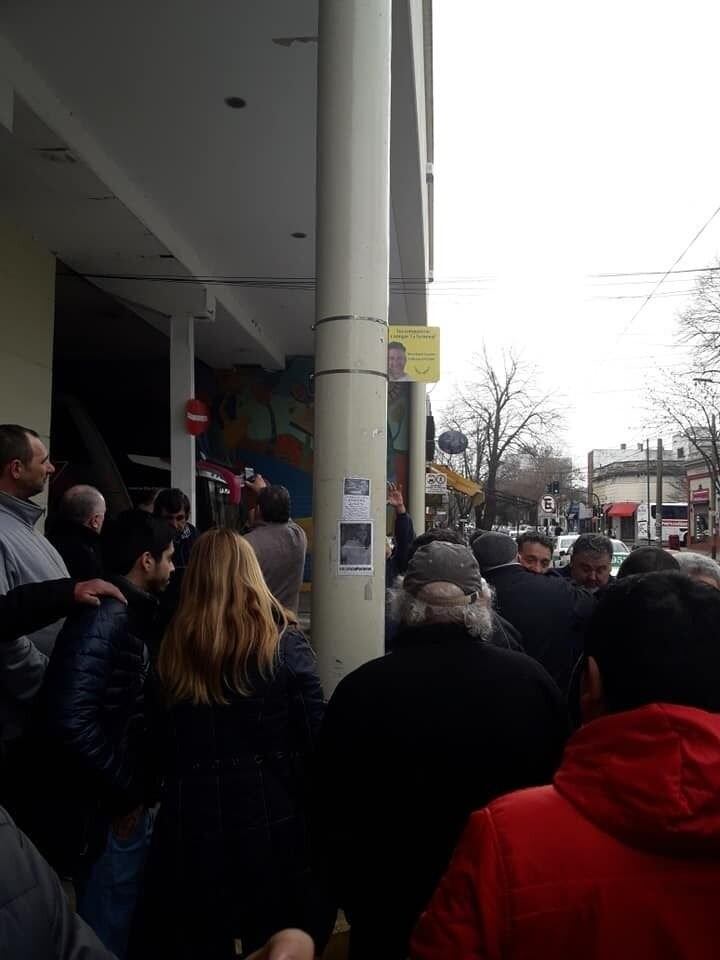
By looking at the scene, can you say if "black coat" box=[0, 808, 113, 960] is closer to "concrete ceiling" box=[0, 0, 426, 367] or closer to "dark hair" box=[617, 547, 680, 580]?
"dark hair" box=[617, 547, 680, 580]

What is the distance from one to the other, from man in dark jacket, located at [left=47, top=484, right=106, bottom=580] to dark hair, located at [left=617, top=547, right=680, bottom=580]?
116 inches

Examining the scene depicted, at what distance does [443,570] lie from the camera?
2.41 metres

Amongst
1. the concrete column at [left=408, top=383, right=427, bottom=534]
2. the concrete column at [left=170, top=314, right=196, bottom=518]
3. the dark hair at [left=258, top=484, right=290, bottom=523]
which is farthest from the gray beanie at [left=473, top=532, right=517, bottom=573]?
the concrete column at [left=408, top=383, right=427, bottom=534]

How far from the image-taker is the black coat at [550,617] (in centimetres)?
397

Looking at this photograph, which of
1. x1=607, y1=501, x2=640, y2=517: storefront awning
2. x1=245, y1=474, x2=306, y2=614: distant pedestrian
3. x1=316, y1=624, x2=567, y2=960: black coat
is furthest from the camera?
x1=607, y1=501, x2=640, y2=517: storefront awning

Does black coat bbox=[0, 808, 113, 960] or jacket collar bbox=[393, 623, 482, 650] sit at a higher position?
jacket collar bbox=[393, 623, 482, 650]

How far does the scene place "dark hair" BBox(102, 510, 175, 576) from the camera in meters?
3.00

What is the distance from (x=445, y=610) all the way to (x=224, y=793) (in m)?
0.92

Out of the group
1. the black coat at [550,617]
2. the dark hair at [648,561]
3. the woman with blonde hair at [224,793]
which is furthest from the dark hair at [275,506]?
the woman with blonde hair at [224,793]

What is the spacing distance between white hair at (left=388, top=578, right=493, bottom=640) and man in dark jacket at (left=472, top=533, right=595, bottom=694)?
1.76 m

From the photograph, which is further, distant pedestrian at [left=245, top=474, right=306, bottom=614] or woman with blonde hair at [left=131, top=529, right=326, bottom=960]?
distant pedestrian at [left=245, top=474, right=306, bottom=614]

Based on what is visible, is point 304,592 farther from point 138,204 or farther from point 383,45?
point 383,45

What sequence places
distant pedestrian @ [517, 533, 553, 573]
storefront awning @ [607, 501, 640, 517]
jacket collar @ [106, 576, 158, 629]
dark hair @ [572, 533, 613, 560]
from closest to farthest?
jacket collar @ [106, 576, 158, 629] → dark hair @ [572, 533, 613, 560] → distant pedestrian @ [517, 533, 553, 573] → storefront awning @ [607, 501, 640, 517]

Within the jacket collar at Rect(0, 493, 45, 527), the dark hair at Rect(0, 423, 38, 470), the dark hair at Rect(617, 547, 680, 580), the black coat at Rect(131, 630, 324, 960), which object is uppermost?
the dark hair at Rect(0, 423, 38, 470)
